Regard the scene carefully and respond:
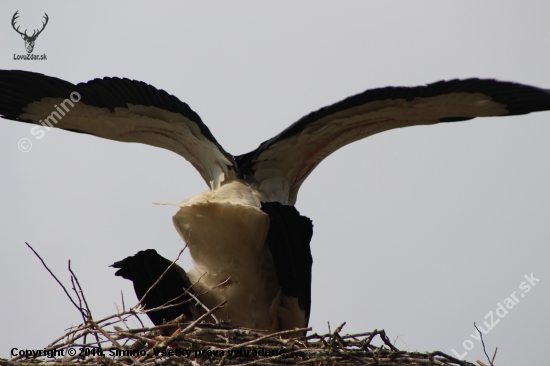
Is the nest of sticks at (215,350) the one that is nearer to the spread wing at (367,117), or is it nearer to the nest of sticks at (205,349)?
the nest of sticks at (205,349)

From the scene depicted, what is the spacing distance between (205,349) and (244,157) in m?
1.90

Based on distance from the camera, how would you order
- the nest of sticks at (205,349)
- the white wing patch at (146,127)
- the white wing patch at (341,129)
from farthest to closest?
the white wing patch at (146,127), the white wing patch at (341,129), the nest of sticks at (205,349)

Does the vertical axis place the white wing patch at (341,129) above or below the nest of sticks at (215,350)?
above

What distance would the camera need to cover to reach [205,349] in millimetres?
4406

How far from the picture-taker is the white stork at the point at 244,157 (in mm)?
5285

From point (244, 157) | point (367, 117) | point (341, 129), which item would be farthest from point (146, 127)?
point (367, 117)

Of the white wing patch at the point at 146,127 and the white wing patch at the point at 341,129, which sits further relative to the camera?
the white wing patch at the point at 146,127

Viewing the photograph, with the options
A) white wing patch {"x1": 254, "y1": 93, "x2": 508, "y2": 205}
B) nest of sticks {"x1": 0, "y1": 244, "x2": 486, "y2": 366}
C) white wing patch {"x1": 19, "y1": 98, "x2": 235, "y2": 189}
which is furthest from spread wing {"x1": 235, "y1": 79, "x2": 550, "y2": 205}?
nest of sticks {"x1": 0, "y1": 244, "x2": 486, "y2": 366}

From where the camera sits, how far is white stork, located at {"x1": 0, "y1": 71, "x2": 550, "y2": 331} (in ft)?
17.3

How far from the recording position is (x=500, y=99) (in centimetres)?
527

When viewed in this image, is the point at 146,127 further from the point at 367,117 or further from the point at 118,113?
the point at 367,117

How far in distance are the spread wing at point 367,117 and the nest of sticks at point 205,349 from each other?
4.90 feet

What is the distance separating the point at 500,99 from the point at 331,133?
1138 mm

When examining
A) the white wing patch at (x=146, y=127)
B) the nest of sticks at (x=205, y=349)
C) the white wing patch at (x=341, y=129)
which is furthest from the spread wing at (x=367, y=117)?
the nest of sticks at (x=205, y=349)
